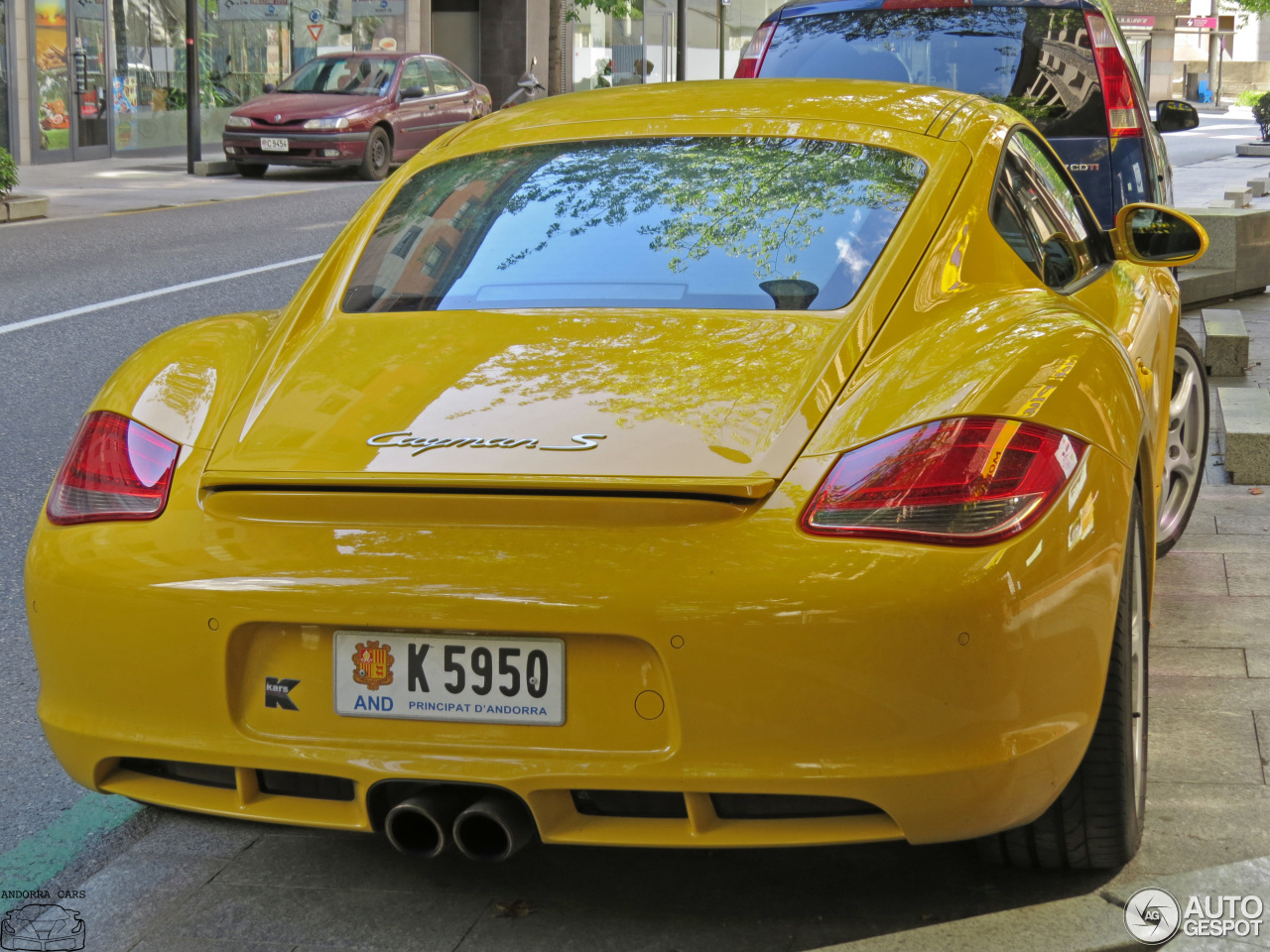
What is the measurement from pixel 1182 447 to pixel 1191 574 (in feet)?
1.43

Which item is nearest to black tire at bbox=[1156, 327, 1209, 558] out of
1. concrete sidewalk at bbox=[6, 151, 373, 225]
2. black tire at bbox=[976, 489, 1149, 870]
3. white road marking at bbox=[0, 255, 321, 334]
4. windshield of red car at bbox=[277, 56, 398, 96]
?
→ black tire at bbox=[976, 489, 1149, 870]

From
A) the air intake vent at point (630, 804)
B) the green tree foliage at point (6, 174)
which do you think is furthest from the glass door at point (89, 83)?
the air intake vent at point (630, 804)

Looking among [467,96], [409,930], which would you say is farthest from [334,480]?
[467,96]

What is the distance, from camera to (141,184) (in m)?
20.2

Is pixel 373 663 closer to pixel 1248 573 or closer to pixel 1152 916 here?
pixel 1152 916

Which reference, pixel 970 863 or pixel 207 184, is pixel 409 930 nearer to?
pixel 970 863

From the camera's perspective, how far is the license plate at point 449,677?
2.50 m

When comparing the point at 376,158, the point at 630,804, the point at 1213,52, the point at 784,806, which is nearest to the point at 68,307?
the point at 630,804

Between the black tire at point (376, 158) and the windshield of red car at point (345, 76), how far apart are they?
24.5 inches

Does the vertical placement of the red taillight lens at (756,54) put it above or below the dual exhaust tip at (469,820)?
above

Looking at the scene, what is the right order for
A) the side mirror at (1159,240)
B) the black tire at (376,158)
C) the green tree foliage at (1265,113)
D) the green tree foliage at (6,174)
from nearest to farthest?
the side mirror at (1159,240), the green tree foliage at (6,174), the black tire at (376,158), the green tree foliage at (1265,113)

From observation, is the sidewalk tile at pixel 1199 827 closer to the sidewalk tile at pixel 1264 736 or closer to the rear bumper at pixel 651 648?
the sidewalk tile at pixel 1264 736

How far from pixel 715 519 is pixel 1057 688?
1.98ft

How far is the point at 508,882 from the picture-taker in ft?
9.98
